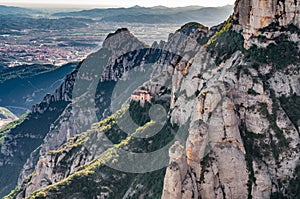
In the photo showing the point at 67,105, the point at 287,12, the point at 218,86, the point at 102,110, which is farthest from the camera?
the point at 67,105

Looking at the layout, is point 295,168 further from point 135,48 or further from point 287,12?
point 135,48

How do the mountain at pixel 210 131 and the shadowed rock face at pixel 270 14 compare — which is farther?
the shadowed rock face at pixel 270 14

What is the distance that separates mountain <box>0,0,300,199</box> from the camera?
66750 millimetres

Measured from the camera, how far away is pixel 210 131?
67938 millimetres

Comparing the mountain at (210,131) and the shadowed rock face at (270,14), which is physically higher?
the shadowed rock face at (270,14)

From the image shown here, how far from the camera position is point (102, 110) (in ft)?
547

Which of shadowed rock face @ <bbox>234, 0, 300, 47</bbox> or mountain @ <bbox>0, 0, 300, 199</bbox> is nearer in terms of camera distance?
mountain @ <bbox>0, 0, 300, 199</bbox>

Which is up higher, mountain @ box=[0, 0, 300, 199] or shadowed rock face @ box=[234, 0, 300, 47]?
shadowed rock face @ box=[234, 0, 300, 47]

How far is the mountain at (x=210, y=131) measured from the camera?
66750 millimetres

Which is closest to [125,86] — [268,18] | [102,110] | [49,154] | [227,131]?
[102,110]

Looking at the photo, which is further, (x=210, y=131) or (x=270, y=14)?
(x=270, y=14)

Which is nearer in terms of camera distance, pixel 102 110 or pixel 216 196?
pixel 216 196

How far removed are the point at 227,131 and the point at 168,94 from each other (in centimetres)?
4220

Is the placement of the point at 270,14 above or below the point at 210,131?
above
